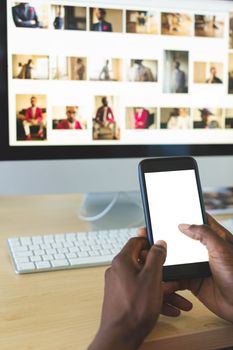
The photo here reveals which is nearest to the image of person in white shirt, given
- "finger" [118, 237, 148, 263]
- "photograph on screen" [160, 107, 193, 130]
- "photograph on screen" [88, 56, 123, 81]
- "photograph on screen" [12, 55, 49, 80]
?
"photograph on screen" [160, 107, 193, 130]

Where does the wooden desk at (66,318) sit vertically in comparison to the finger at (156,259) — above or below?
below

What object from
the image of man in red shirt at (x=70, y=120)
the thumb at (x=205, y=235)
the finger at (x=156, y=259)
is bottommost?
the finger at (x=156, y=259)

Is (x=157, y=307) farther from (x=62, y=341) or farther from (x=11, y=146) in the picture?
(x=11, y=146)

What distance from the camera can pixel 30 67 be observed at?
667mm

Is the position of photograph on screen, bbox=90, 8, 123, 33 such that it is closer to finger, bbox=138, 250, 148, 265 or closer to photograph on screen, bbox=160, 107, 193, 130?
photograph on screen, bbox=160, 107, 193, 130

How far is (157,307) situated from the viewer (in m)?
0.39

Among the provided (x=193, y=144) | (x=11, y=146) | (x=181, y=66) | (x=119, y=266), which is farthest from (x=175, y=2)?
(x=119, y=266)

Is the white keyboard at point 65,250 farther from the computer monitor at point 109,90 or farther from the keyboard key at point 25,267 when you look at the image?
the computer monitor at point 109,90

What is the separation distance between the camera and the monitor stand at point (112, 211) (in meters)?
0.78

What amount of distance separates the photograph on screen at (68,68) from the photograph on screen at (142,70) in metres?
0.07

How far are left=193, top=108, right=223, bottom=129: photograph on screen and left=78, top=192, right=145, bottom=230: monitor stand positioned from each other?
0.64 feet

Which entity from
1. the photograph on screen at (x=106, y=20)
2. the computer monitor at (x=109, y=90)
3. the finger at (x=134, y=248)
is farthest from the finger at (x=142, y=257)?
the photograph on screen at (x=106, y=20)

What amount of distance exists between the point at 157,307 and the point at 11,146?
0.38 metres

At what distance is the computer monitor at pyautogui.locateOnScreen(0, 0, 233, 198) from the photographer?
0.67 meters
